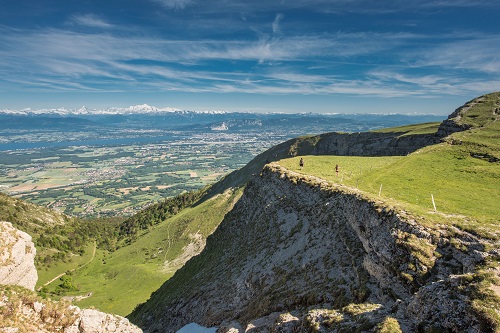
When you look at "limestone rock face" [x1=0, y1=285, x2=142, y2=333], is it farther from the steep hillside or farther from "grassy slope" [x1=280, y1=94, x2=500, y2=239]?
"grassy slope" [x1=280, y1=94, x2=500, y2=239]

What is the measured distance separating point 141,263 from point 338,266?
414 feet

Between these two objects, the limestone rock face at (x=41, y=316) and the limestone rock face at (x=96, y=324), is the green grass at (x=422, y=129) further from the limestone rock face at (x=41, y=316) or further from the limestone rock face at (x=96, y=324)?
the limestone rock face at (x=41, y=316)

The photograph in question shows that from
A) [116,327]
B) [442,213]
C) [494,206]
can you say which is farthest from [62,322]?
[494,206]

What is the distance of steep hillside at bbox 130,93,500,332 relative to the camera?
58.6ft

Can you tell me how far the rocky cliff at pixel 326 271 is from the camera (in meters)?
19.0

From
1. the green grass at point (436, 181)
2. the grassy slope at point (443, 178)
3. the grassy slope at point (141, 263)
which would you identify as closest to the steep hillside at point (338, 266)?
the grassy slope at point (443, 178)

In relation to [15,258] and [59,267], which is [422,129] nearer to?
[15,258]

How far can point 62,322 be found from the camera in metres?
32.4

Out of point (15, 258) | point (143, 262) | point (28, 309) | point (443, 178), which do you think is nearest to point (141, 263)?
point (143, 262)

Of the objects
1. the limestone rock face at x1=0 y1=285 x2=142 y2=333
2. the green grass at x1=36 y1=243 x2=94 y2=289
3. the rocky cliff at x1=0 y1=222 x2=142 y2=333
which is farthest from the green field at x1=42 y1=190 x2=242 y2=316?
the limestone rock face at x1=0 y1=285 x2=142 y2=333

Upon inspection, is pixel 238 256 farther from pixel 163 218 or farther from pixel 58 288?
pixel 163 218

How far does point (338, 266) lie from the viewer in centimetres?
3055

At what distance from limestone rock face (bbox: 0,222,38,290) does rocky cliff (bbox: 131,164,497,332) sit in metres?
23.3

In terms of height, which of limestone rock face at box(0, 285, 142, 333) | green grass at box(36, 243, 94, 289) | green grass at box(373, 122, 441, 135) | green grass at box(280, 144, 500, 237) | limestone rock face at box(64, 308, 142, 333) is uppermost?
green grass at box(373, 122, 441, 135)
